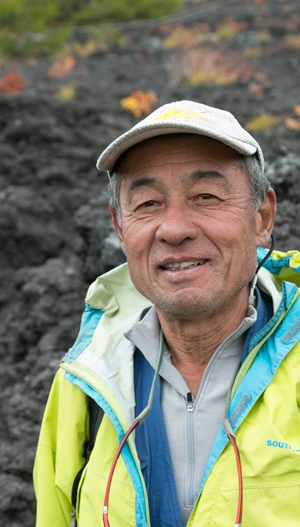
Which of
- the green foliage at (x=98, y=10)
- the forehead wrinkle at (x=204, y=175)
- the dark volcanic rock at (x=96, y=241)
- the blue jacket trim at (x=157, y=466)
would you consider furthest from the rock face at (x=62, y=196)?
the green foliage at (x=98, y=10)

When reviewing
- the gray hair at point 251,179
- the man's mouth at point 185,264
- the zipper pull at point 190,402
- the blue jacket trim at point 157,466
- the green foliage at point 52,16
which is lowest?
the blue jacket trim at point 157,466

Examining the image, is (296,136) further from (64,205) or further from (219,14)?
(219,14)

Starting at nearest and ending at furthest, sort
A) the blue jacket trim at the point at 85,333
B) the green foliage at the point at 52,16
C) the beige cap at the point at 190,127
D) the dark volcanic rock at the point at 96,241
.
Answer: the beige cap at the point at 190,127 → the blue jacket trim at the point at 85,333 → the dark volcanic rock at the point at 96,241 → the green foliage at the point at 52,16

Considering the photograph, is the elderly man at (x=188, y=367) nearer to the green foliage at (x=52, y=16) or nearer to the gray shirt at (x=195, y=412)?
the gray shirt at (x=195, y=412)

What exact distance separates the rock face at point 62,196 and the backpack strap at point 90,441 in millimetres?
1519

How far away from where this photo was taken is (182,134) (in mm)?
1786

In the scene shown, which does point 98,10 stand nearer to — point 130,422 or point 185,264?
point 185,264

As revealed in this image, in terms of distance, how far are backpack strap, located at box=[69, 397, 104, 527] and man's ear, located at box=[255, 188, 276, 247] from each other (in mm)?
978

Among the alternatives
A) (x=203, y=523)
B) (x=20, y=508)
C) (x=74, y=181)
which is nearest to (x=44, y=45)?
(x=74, y=181)

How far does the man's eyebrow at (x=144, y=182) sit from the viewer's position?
1.79 meters

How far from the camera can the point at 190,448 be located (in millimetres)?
1793

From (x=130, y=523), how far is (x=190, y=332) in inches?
29.1

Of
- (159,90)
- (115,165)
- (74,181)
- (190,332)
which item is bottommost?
(190,332)

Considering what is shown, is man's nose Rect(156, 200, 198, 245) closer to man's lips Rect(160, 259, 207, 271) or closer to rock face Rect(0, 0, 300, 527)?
man's lips Rect(160, 259, 207, 271)
